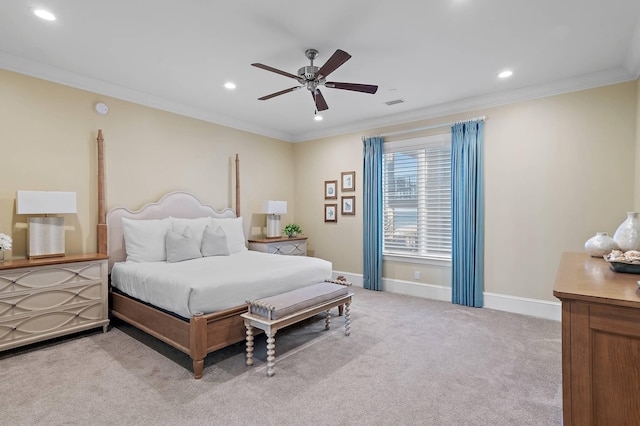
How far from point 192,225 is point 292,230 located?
6.84 feet

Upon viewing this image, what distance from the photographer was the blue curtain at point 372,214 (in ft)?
17.4

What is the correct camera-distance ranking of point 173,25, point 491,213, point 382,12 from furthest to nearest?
point 491,213
point 173,25
point 382,12

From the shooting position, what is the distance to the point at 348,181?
5762 millimetres

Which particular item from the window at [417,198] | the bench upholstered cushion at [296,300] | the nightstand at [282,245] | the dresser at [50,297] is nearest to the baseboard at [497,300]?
the window at [417,198]

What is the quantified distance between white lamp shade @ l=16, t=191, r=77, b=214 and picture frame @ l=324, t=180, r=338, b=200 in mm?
3851

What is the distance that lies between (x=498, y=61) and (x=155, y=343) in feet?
14.9

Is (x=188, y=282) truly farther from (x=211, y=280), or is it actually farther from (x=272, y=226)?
(x=272, y=226)

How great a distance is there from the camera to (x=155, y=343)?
320 centimetres

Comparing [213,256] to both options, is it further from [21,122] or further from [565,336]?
[565,336]

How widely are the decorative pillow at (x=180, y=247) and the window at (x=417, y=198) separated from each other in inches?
118

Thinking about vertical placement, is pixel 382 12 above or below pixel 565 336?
above

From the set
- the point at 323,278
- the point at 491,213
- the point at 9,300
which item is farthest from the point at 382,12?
the point at 9,300

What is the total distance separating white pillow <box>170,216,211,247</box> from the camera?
14.0 ft

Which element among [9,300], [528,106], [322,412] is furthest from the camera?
[528,106]
